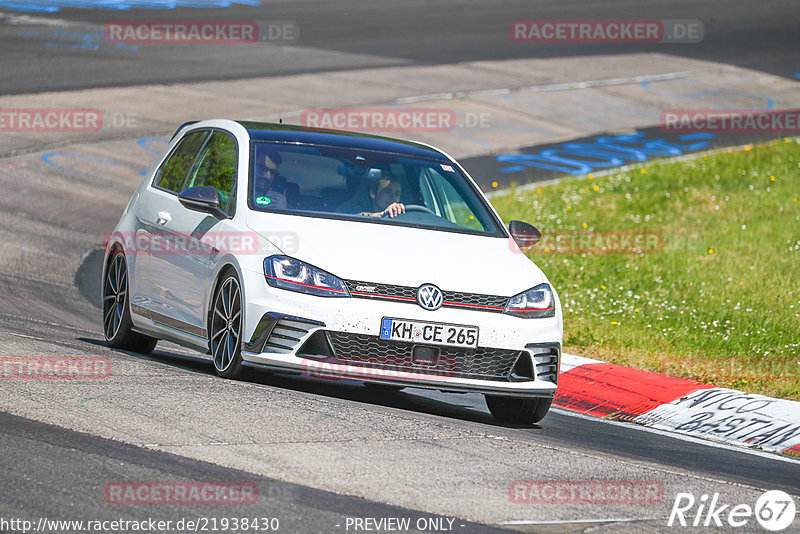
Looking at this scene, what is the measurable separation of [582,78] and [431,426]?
21926 mm

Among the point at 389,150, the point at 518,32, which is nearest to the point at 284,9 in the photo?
the point at 518,32

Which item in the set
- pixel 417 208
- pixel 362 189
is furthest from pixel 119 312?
pixel 417 208

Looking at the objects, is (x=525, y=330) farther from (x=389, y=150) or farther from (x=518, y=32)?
(x=518, y=32)

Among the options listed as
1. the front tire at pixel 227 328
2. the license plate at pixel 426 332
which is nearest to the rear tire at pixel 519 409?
the license plate at pixel 426 332

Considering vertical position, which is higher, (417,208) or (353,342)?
(417,208)

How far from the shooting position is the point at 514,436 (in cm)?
759

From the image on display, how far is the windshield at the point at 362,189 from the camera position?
27.8 feet

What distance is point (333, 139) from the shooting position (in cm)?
905

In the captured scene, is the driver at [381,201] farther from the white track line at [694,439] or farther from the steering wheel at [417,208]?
the white track line at [694,439]

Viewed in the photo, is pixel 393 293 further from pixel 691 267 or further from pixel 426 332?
pixel 691 267

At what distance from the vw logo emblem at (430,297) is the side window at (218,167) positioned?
151 cm

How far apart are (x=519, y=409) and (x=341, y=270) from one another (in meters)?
1.57

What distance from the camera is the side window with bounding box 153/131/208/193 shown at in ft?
31.0

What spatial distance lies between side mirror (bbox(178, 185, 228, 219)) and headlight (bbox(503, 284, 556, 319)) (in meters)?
1.91
